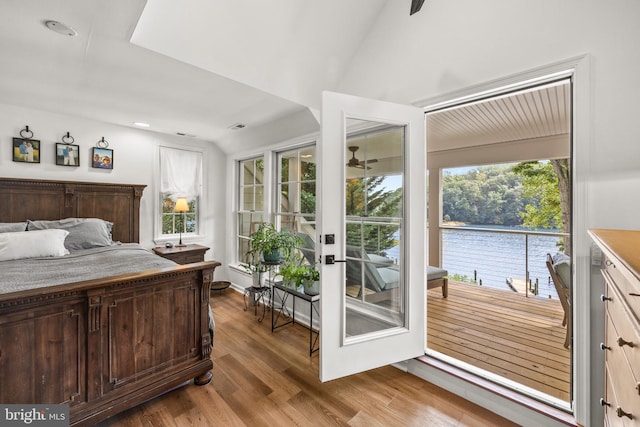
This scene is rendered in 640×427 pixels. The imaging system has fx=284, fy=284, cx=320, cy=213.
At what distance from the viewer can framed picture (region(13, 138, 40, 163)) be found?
3064 millimetres

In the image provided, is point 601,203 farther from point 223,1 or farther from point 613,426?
point 223,1

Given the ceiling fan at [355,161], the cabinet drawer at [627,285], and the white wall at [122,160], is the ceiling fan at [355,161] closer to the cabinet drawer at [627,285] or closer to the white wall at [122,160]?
the cabinet drawer at [627,285]

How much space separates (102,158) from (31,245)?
1.49 metres

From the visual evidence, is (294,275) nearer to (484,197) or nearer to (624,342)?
(624,342)

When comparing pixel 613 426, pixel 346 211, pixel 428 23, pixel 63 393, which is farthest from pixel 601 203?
pixel 63 393

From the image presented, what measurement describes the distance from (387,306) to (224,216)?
3.39m

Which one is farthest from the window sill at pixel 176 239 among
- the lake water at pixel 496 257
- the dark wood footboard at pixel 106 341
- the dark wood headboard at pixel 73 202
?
the lake water at pixel 496 257

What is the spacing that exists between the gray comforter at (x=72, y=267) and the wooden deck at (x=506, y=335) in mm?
2640

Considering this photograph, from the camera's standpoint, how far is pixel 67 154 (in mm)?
3354

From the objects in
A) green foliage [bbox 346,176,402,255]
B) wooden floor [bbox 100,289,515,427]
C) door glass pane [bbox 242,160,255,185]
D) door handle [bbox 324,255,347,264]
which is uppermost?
door glass pane [bbox 242,160,255,185]

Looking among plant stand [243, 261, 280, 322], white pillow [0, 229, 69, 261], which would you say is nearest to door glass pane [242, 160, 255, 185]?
plant stand [243, 261, 280, 322]

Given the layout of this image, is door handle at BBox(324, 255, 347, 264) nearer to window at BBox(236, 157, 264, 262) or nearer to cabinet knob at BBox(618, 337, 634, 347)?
cabinet knob at BBox(618, 337, 634, 347)

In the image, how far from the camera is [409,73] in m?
2.23

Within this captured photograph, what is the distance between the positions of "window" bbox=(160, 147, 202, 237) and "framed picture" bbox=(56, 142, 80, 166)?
924 millimetres
